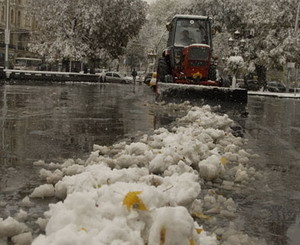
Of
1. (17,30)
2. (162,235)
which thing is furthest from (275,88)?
(162,235)

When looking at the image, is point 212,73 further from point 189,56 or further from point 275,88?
point 275,88

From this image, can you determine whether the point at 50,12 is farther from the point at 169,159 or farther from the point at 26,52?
the point at 169,159

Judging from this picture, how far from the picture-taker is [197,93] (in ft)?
43.9

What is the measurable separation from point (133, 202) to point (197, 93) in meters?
11.2

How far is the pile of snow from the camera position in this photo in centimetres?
212

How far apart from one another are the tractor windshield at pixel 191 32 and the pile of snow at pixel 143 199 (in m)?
12.2

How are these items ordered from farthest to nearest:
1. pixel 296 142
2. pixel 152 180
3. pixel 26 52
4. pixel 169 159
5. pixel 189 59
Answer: pixel 26 52 → pixel 189 59 → pixel 296 142 → pixel 169 159 → pixel 152 180

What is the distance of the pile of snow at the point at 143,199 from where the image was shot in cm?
212

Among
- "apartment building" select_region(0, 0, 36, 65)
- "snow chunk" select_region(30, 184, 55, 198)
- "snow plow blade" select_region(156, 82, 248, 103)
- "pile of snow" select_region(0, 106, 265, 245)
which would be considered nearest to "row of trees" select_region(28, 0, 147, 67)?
"snow plow blade" select_region(156, 82, 248, 103)

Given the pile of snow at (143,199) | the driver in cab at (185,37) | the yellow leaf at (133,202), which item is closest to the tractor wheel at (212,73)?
the driver in cab at (185,37)

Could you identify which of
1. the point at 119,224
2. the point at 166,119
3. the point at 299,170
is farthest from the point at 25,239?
the point at 166,119

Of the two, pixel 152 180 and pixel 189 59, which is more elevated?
pixel 189 59

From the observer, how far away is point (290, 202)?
3629mm

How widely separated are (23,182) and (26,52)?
2674 inches
